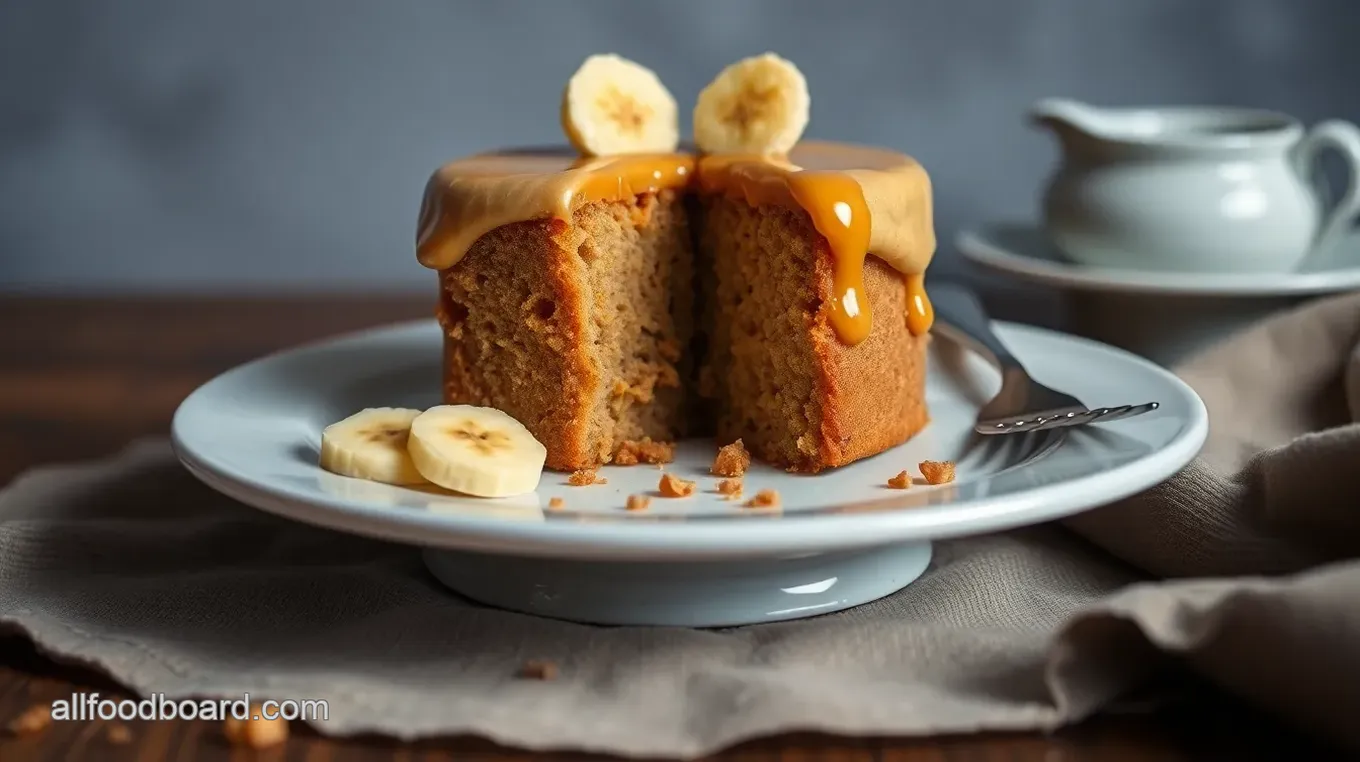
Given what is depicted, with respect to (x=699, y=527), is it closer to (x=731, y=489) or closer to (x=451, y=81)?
(x=731, y=489)

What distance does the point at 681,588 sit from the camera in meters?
1.66

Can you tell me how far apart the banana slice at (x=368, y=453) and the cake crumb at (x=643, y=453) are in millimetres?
323

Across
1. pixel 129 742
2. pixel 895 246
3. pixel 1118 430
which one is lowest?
pixel 129 742

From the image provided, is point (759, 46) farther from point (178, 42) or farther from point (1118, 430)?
point (1118, 430)

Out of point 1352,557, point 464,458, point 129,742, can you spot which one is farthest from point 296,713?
point 1352,557

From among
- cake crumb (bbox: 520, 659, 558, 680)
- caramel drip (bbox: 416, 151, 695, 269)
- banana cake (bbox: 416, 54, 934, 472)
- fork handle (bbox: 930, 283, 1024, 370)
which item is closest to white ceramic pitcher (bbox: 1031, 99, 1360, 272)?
fork handle (bbox: 930, 283, 1024, 370)

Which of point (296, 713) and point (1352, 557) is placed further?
point (1352, 557)

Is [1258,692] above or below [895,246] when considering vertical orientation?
below

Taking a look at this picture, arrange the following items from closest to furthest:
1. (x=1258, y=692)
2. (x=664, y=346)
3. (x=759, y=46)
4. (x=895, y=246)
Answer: (x=1258, y=692) < (x=895, y=246) < (x=664, y=346) < (x=759, y=46)

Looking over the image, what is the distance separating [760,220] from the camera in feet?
6.64

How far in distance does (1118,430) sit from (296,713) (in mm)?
982

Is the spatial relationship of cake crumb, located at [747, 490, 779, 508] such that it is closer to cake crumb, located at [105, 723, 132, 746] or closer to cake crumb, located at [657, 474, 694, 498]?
cake crumb, located at [657, 474, 694, 498]

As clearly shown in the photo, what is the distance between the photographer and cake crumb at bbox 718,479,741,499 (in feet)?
6.00

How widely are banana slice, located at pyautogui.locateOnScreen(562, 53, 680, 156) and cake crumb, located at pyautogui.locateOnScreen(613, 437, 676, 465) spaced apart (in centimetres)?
40
